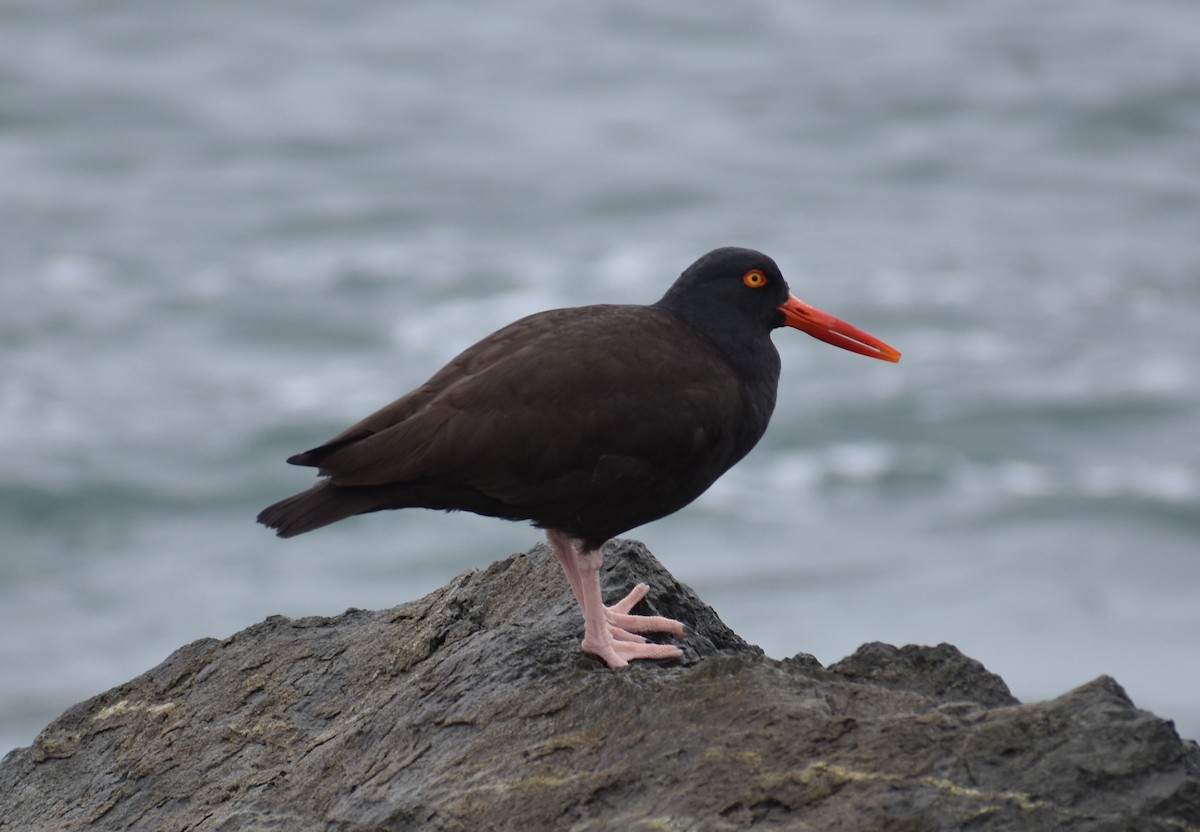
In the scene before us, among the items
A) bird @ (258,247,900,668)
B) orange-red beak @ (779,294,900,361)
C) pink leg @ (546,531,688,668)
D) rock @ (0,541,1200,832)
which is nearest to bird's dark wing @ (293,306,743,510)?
bird @ (258,247,900,668)

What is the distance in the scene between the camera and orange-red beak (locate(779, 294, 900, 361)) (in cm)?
668

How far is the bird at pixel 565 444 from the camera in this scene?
5.67 m

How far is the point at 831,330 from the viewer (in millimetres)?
6836

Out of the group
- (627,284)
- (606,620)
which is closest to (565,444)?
(606,620)

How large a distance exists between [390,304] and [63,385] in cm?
405

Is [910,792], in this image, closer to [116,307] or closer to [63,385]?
[63,385]

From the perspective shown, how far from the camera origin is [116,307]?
21.5 meters

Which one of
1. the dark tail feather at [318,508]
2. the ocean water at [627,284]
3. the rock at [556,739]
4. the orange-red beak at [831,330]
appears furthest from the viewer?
the ocean water at [627,284]

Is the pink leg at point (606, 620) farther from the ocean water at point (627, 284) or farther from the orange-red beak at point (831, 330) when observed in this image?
the ocean water at point (627, 284)

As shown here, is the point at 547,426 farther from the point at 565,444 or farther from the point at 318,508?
the point at 318,508

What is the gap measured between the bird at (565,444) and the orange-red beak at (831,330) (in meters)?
0.70

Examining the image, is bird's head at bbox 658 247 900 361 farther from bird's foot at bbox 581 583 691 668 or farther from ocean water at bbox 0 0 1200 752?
ocean water at bbox 0 0 1200 752

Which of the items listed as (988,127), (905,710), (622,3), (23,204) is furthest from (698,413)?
(622,3)

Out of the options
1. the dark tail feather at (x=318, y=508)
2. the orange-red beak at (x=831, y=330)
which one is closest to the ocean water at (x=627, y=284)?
the orange-red beak at (x=831, y=330)
